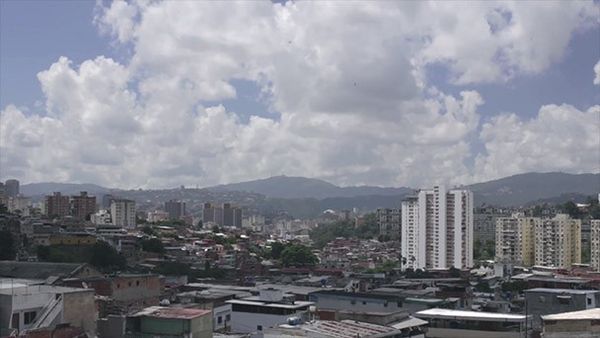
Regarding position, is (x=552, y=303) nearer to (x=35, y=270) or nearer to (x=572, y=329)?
(x=572, y=329)

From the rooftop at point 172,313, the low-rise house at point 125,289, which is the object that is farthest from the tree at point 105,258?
the rooftop at point 172,313

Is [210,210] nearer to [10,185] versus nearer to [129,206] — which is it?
[10,185]

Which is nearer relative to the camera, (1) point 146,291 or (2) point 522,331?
(2) point 522,331

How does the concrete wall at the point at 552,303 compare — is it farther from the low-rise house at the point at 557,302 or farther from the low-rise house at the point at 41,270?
the low-rise house at the point at 41,270

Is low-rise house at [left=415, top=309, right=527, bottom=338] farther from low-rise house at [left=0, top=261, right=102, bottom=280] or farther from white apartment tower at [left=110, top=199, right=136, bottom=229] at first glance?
white apartment tower at [left=110, top=199, right=136, bottom=229]

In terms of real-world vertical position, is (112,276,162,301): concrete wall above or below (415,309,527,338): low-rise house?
above

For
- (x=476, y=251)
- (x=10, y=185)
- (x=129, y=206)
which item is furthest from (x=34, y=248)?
(x=10, y=185)

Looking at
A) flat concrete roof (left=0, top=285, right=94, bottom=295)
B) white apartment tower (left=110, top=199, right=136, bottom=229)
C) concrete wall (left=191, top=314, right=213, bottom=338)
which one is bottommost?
concrete wall (left=191, top=314, right=213, bottom=338)

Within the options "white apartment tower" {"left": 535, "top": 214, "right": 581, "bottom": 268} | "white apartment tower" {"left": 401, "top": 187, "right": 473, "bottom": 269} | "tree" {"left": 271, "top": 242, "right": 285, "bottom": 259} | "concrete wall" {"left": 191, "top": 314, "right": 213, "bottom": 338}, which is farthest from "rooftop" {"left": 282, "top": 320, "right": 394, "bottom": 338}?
"white apartment tower" {"left": 535, "top": 214, "right": 581, "bottom": 268}

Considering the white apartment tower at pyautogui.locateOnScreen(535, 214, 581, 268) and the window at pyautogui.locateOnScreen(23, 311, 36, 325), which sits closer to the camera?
the window at pyautogui.locateOnScreen(23, 311, 36, 325)
